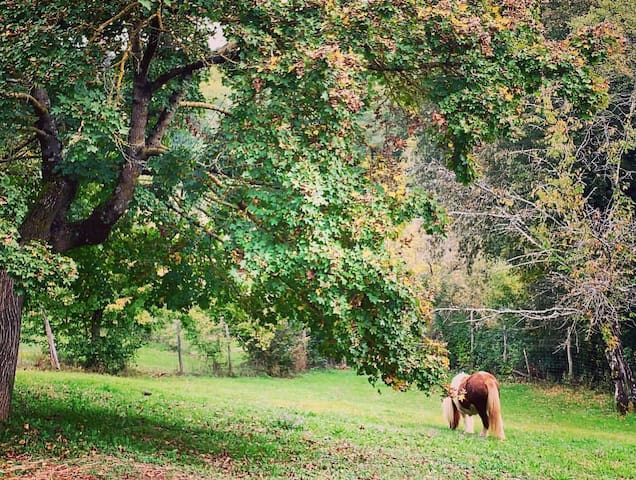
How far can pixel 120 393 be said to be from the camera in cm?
1525

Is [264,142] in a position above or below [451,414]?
above

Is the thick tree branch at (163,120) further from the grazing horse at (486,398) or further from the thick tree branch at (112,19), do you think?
the grazing horse at (486,398)

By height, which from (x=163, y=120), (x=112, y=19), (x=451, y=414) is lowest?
(x=451, y=414)

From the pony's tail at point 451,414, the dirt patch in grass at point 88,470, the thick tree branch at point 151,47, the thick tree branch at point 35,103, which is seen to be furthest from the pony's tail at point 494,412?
the thick tree branch at point 35,103

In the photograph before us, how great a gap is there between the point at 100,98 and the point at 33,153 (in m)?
3.35

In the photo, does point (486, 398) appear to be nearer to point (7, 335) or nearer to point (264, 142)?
point (264, 142)

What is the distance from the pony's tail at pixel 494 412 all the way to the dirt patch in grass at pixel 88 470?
7.22 m

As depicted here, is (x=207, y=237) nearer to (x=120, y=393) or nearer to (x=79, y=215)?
(x=79, y=215)

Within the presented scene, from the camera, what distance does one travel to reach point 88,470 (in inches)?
304

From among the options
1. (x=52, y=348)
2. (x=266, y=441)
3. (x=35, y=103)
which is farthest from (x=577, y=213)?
(x=52, y=348)

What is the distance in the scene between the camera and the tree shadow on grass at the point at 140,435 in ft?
28.8

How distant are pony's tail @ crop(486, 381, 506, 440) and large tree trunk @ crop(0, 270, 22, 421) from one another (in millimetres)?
8597

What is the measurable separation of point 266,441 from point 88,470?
12.5ft

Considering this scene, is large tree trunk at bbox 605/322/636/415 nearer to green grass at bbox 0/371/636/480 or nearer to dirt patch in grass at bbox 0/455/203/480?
green grass at bbox 0/371/636/480
